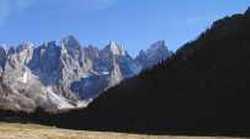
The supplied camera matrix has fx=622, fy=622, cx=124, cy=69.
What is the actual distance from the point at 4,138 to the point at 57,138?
355 inches

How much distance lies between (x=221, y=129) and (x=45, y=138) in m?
131

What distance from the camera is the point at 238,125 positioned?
199m

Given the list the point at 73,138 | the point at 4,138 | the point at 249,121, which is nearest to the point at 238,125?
the point at 249,121

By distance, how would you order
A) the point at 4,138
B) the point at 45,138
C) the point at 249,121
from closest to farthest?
the point at 4,138, the point at 45,138, the point at 249,121

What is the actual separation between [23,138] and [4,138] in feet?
14.1

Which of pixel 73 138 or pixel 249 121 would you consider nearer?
pixel 73 138

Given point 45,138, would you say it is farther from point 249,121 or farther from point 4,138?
point 249,121

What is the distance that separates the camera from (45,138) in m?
75.7

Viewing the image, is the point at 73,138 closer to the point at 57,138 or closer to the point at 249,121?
the point at 57,138

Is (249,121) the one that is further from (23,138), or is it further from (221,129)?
(23,138)

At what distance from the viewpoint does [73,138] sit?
264 feet

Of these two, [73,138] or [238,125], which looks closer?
[73,138]

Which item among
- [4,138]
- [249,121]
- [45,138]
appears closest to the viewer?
[4,138]

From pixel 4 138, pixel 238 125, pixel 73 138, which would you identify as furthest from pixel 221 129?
pixel 4 138
